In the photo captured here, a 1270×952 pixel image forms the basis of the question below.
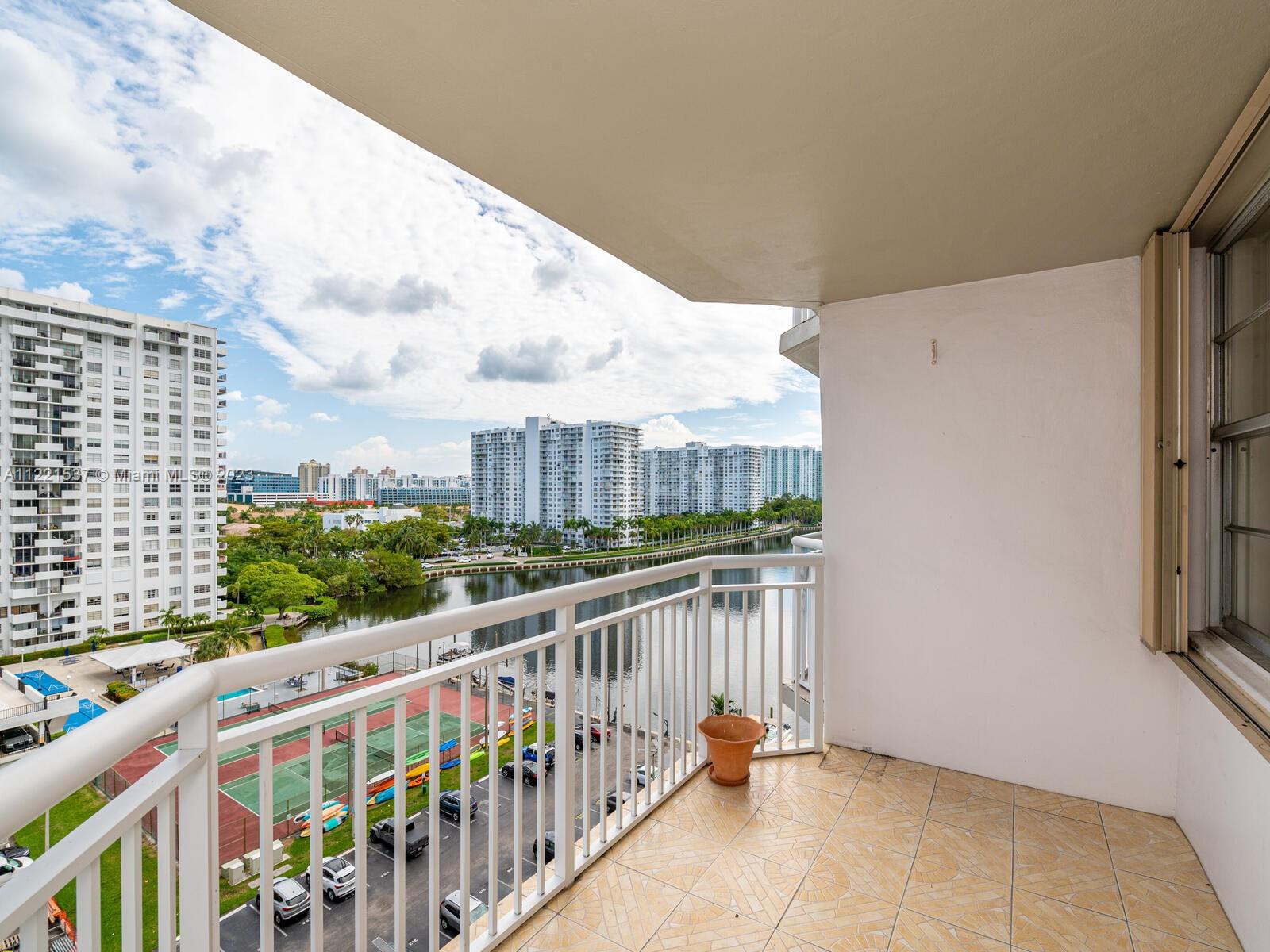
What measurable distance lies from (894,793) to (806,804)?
427 millimetres

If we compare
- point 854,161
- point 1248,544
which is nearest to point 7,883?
point 854,161

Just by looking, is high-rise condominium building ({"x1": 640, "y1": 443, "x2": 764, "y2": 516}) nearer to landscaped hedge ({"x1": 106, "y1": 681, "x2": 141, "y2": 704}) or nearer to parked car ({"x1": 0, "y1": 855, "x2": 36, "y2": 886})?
landscaped hedge ({"x1": 106, "y1": 681, "x2": 141, "y2": 704})

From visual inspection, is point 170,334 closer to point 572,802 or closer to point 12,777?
point 12,777

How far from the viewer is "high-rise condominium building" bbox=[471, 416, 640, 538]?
372cm

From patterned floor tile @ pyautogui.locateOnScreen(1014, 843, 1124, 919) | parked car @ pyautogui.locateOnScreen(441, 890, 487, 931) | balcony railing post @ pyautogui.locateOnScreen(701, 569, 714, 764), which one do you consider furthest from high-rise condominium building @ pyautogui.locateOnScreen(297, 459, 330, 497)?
patterned floor tile @ pyautogui.locateOnScreen(1014, 843, 1124, 919)

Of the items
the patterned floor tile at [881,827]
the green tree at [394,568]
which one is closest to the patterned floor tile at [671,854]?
the patterned floor tile at [881,827]

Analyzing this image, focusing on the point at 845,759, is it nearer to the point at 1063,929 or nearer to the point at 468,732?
the point at 1063,929

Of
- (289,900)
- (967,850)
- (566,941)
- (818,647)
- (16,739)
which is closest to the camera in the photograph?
(16,739)

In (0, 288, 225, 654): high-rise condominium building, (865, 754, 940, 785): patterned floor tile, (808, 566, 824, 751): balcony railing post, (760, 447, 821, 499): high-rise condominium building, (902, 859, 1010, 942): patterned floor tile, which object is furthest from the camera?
(760, 447, 821, 499): high-rise condominium building

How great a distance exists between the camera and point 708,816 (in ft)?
8.52

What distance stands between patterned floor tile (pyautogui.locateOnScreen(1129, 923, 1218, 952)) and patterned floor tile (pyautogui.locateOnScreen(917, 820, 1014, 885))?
0.36 m

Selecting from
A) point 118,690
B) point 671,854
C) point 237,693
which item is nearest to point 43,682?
point 118,690

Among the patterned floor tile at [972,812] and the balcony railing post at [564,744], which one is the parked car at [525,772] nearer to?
the balcony railing post at [564,744]

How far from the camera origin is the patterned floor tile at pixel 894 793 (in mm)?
2680
